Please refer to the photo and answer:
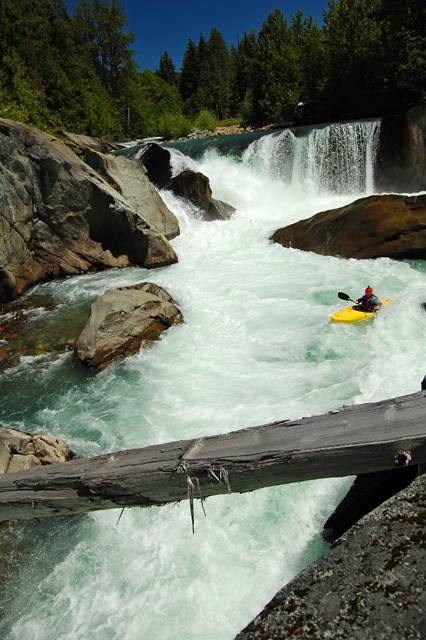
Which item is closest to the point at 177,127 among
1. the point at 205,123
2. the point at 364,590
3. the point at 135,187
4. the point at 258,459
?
the point at 205,123

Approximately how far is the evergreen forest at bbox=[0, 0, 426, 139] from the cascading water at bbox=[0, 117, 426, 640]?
507 inches

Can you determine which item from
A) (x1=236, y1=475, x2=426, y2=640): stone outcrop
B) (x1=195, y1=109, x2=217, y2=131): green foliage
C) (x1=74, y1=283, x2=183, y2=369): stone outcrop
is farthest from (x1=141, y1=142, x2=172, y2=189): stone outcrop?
(x1=195, y1=109, x2=217, y2=131): green foliage

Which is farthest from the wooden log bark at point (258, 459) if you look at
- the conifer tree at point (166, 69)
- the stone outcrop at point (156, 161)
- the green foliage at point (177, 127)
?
the conifer tree at point (166, 69)

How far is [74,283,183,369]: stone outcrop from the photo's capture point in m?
6.43

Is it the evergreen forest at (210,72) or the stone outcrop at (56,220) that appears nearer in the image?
the stone outcrop at (56,220)

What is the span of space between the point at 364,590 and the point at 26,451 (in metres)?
3.69

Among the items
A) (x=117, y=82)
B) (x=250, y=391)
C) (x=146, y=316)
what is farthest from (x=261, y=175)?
(x=117, y=82)

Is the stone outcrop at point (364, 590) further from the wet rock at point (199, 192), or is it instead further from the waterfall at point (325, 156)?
the waterfall at point (325, 156)

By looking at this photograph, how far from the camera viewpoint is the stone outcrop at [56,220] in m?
9.60

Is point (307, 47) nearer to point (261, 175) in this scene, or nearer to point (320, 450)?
point (261, 175)

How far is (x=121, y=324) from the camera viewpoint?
267 inches

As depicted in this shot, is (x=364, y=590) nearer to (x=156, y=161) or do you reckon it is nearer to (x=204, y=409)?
(x=204, y=409)

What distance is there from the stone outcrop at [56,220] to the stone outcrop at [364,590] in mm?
9532

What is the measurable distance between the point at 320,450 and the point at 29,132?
37.9 ft
